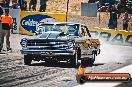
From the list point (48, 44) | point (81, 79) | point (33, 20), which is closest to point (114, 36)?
point (33, 20)

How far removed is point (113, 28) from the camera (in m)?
27.6

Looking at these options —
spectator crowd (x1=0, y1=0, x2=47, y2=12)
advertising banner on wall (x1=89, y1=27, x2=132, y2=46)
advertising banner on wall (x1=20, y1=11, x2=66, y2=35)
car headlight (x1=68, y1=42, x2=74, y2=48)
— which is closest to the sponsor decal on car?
advertising banner on wall (x1=20, y1=11, x2=66, y2=35)

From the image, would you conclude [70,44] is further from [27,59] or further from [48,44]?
[27,59]

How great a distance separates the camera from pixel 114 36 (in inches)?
984

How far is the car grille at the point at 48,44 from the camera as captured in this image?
40.9 ft

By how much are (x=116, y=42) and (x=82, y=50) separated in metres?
12.2

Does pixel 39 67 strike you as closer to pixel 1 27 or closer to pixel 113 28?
pixel 1 27

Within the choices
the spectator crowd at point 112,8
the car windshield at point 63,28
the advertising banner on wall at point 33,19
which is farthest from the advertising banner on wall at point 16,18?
the car windshield at point 63,28

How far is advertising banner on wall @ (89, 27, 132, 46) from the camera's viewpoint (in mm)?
24719

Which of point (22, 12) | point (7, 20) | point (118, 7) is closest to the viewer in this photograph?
point (7, 20)

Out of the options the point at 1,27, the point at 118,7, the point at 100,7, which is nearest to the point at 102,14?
the point at 100,7

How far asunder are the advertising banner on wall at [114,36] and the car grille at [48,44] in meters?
12.5

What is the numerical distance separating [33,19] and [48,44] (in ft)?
46.4

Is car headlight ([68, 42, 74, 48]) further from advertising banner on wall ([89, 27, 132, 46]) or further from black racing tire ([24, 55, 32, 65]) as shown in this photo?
advertising banner on wall ([89, 27, 132, 46])
